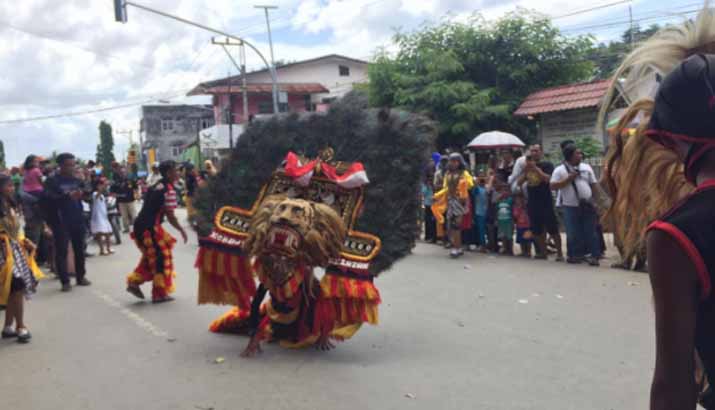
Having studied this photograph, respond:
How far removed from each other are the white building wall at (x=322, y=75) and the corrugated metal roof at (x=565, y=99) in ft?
95.4

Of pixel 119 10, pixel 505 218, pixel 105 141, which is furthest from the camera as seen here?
pixel 105 141

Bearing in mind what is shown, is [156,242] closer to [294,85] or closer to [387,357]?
[387,357]

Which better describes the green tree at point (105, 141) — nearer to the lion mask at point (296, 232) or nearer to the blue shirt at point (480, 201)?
the blue shirt at point (480, 201)

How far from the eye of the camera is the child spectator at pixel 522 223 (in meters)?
11.0

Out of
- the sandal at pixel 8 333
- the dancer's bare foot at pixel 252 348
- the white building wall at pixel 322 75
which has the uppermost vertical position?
the white building wall at pixel 322 75

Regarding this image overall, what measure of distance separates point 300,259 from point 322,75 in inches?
1805

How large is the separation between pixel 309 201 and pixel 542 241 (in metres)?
6.37

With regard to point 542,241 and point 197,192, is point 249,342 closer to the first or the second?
point 197,192

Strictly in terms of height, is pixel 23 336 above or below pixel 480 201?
below

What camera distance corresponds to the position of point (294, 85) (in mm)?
45906

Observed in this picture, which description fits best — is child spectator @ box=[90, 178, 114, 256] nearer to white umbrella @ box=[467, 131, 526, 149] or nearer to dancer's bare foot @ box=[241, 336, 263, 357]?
white umbrella @ box=[467, 131, 526, 149]

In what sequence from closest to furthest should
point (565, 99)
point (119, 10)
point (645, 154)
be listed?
point (645, 154) < point (119, 10) < point (565, 99)

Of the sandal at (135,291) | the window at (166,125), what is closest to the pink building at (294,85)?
the window at (166,125)

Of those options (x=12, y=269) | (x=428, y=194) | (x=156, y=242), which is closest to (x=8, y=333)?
(x=12, y=269)
